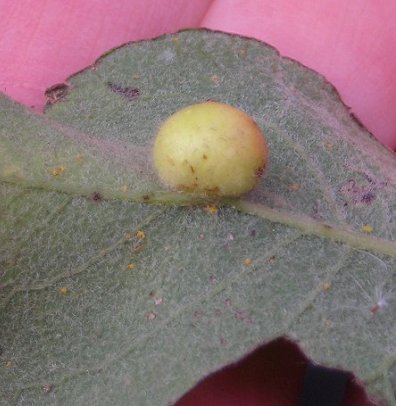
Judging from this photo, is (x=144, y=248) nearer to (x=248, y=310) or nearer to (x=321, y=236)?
(x=248, y=310)

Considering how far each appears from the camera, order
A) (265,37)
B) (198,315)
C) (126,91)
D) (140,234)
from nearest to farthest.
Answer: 1. (198,315)
2. (140,234)
3. (126,91)
4. (265,37)

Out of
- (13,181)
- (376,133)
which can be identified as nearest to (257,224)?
(13,181)

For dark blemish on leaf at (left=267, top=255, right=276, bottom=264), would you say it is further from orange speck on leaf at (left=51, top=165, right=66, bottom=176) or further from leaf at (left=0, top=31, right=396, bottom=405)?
orange speck on leaf at (left=51, top=165, right=66, bottom=176)

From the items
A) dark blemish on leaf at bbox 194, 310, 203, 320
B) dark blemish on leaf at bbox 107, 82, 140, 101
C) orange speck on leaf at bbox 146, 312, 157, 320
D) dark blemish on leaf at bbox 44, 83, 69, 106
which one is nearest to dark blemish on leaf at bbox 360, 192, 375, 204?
dark blemish on leaf at bbox 194, 310, 203, 320

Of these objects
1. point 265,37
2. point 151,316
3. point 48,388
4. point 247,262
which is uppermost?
point 265,37

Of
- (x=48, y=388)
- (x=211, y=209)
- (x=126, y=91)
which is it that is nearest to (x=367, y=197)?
(x=211, y=209)

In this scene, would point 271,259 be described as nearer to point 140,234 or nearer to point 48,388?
point 140,234

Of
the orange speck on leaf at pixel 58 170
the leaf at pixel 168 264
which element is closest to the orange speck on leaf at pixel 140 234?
the leaf at pixel 168 264
